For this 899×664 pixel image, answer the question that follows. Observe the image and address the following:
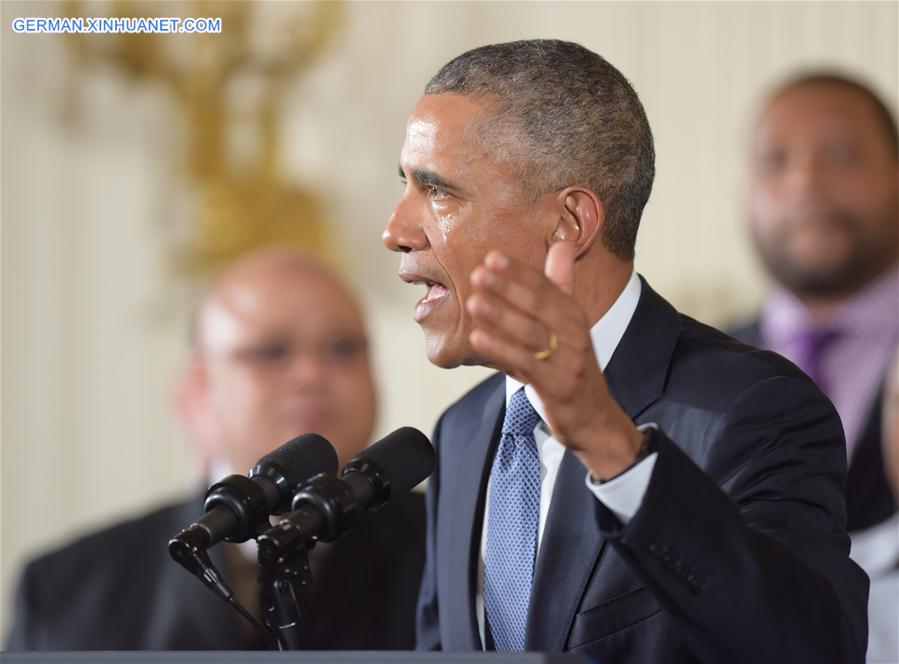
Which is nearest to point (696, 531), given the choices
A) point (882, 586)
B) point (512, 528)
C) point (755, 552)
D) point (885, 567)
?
point (755, 552)

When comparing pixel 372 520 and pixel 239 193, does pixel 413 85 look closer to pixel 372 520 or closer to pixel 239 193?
pixel 239 193

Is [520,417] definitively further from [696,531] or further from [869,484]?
[869,484]

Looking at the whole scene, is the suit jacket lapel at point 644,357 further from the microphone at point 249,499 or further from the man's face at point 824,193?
the man's face at point 824,193

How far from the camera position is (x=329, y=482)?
1.65 metres

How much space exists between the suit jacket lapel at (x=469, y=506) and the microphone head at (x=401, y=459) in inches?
10.5

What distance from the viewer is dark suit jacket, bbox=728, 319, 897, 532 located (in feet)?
12.5

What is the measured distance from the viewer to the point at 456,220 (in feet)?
6.00

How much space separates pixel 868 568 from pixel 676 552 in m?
1.88

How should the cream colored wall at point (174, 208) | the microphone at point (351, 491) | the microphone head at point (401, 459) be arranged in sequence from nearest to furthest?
the microphone at point (351, 491)
the microphone head at point (401, 459)
the cream colored wall at point (174, 208)

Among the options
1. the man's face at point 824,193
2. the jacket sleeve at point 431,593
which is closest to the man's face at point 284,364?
the jacket sleeve at point 431,593

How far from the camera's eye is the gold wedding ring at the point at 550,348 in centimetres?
138

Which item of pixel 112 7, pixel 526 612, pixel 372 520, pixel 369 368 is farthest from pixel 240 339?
pixel 112 7

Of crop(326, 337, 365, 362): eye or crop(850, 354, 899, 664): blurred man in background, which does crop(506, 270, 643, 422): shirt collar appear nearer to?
crop(850, 354, 899, 664): blurred man in background

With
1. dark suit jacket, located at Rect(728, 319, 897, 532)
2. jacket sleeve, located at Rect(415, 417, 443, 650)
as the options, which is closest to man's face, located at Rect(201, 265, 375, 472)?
jacket sleeve, located at Rect(415, 417, 443, 650)
